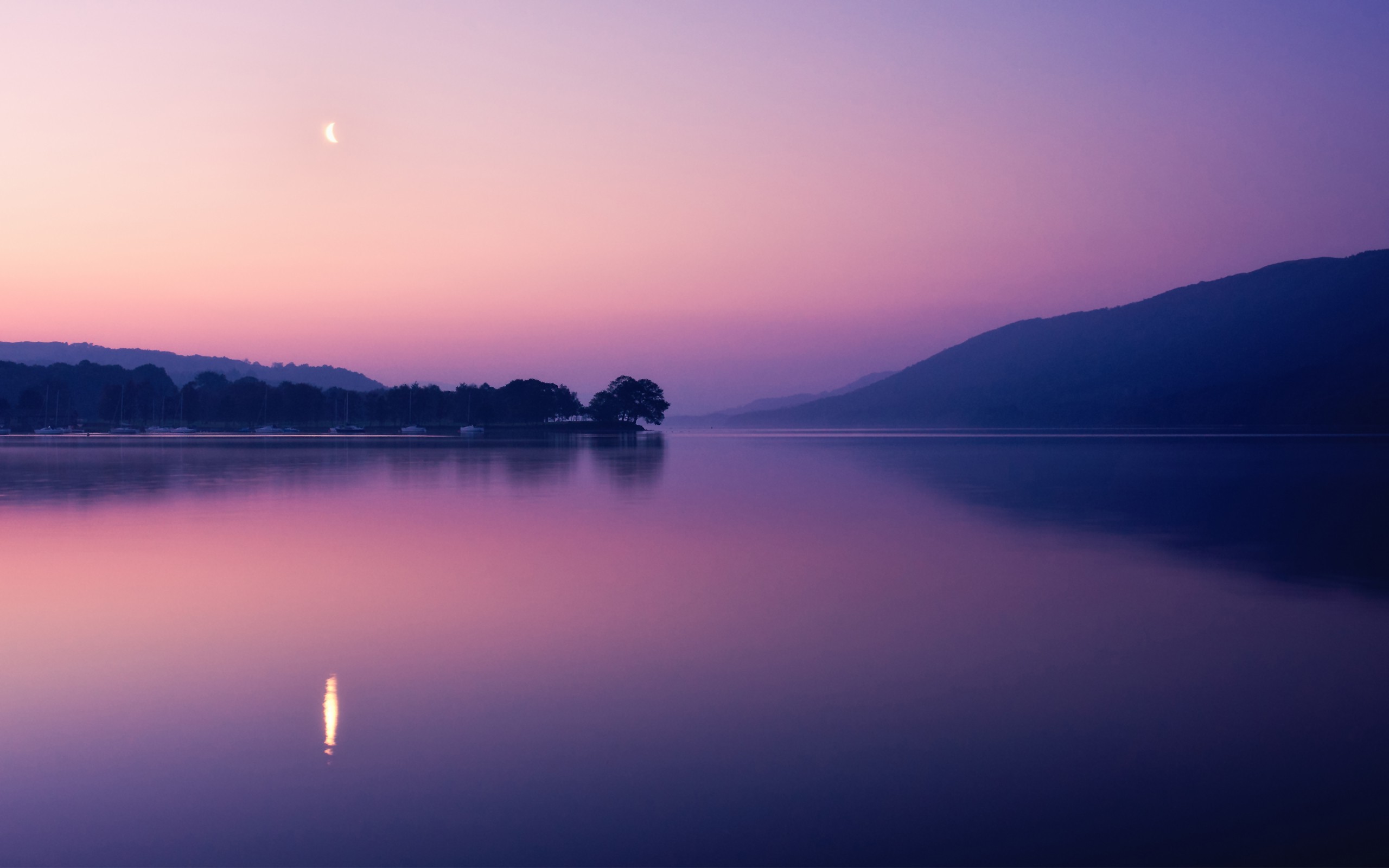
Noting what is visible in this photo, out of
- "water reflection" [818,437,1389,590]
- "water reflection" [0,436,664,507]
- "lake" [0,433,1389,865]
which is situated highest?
"water reflection" [0,436,664,507]

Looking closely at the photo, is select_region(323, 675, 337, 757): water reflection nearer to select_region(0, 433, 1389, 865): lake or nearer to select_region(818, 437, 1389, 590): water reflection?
select_region(0, 433, 1389, 865): lake

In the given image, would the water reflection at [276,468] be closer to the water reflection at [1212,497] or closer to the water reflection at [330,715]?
the water reflection at [1212,497]

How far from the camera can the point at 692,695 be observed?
9.73m

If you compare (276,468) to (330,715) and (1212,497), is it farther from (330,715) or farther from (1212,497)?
(330,715)

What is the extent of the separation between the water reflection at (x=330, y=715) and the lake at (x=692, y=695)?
42mm

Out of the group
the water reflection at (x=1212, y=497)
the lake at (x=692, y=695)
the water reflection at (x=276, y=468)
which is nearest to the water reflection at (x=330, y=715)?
the lake at (x=692, y=695)

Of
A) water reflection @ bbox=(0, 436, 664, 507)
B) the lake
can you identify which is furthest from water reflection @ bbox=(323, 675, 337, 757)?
water reflection @ bbox=(0, 436, 664, 507)

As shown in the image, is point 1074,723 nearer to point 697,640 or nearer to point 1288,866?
point 1288,866

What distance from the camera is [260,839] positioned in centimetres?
640

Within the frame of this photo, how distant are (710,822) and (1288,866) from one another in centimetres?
374

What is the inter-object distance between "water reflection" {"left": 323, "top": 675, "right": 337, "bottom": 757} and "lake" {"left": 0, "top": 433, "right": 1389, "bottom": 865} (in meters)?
0.04

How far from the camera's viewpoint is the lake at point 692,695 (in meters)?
6.51

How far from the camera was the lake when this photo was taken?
21.4 ft

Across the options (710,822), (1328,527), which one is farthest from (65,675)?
(1328,527)
